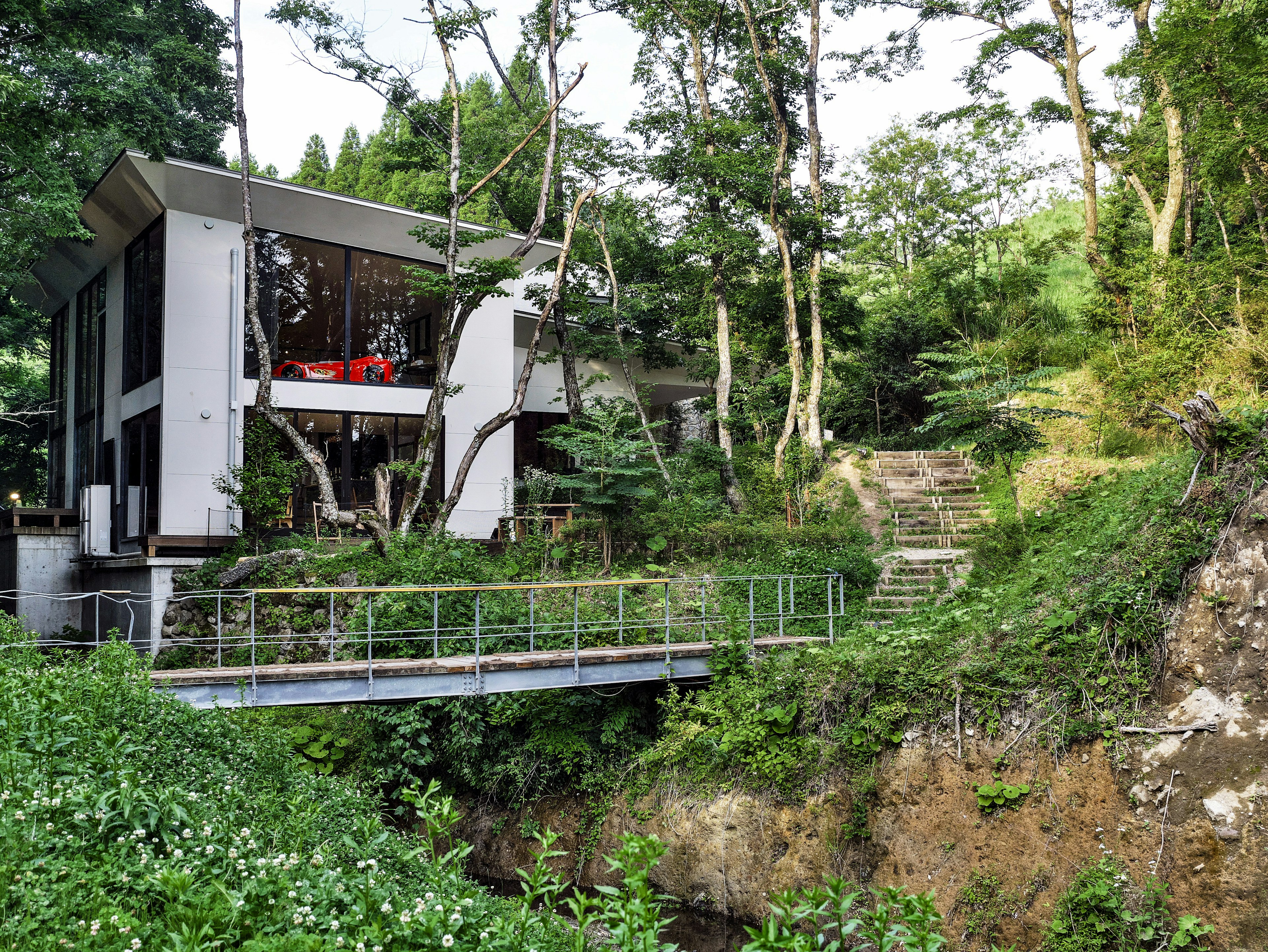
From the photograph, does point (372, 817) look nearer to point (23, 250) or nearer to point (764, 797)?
point (764, 797)

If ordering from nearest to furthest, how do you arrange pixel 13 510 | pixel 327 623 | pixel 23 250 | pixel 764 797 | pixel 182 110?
1. pixel 764 797
2. pixel 327 623
3. pixel 23 250
4. pixel 13 510
5. pixel 182 110

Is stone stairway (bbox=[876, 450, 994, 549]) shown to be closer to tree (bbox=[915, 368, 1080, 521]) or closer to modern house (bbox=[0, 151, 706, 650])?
tree (bbox=[915, 368, 1080, 521])

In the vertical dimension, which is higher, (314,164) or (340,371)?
(314,164)

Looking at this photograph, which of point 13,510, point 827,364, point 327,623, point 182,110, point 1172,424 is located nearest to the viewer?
point 327,623

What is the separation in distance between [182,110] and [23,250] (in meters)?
10.7

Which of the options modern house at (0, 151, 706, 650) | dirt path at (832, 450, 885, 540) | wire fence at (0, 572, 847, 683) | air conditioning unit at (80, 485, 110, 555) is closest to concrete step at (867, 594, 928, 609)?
wire fence at (0, 572, 847, 683)

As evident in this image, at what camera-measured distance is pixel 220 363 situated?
14.9 meters

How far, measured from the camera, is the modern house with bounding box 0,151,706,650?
1451cm

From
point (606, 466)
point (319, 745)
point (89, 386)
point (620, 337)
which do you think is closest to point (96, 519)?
point (89, 386)

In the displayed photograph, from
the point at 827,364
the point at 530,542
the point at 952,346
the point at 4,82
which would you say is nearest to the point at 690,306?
the point at 827,364

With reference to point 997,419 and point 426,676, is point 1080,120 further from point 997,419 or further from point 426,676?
point 426,676

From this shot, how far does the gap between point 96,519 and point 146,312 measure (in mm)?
4145

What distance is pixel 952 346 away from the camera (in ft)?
67.3

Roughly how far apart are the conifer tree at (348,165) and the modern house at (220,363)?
686 inches
